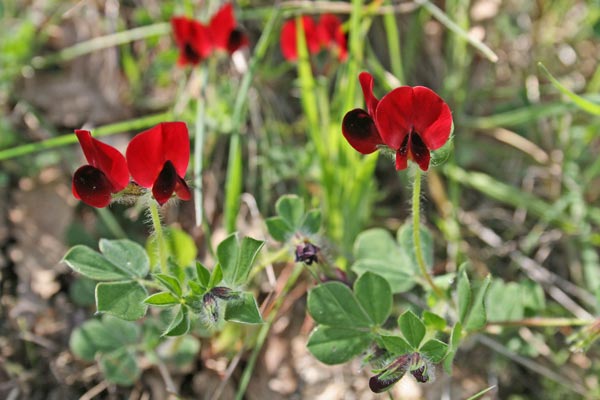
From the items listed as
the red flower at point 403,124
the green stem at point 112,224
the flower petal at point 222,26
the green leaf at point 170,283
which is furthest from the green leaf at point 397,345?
the flower petal at point 222,26

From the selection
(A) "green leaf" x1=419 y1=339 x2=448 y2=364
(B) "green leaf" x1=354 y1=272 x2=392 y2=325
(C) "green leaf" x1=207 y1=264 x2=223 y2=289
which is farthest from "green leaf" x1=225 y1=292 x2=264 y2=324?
(A) "green leaf" x1=419 y1=339 x2=448 y2=364

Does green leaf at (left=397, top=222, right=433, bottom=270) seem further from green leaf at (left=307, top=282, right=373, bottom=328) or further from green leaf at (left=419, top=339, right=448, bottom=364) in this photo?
green leaf at (left=419, top=339, right=448, bottom=364)

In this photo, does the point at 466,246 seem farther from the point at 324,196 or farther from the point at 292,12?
the point at 292,12

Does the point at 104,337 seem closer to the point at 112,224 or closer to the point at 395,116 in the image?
the point at 112,224

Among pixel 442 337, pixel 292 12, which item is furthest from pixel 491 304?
pixel 292 12

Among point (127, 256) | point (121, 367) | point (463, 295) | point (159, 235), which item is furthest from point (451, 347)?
point (121, 367)

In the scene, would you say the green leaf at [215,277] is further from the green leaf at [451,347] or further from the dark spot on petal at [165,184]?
the green leaf at [451,347]
